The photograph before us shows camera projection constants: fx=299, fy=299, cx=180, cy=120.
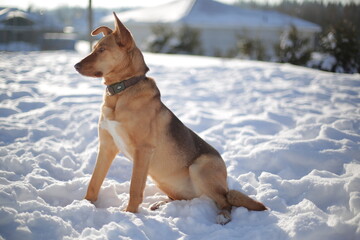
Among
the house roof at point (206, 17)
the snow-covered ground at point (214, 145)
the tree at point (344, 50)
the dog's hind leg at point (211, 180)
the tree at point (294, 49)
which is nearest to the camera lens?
the snow-covered ground at point (214, 145)

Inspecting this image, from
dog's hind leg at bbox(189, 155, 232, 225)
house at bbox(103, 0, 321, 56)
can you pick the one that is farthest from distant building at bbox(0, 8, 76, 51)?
dog's hind leg at bbox(189, 155, 232, 225)

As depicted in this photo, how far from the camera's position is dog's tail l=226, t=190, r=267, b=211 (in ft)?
9.05

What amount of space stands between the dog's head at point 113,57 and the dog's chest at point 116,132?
44 cm

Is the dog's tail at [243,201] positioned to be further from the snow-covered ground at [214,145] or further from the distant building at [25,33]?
the distant building at [25,33]

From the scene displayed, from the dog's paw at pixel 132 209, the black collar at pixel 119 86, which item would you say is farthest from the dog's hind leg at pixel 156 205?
the black collar at pixel 119 86

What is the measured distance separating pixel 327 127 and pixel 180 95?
11.0ft

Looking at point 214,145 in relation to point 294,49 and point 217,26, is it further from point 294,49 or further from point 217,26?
point 217,26

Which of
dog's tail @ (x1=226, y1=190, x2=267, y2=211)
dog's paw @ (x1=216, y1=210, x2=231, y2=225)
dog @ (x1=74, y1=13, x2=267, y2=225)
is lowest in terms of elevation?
dog's paw @ (x1=216, y1=210, x2=231, y2=225)

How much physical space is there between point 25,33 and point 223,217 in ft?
50.1

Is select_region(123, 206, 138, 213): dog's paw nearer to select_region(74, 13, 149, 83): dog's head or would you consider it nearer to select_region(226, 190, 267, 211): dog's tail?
select_region(226, 190, 267, 211): dog's tail

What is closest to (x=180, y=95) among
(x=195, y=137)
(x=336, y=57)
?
(x=195, y=137)

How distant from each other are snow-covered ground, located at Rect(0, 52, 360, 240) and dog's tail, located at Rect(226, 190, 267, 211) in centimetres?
6

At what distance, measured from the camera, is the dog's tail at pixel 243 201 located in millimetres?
2760

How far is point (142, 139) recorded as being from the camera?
2.74 m
